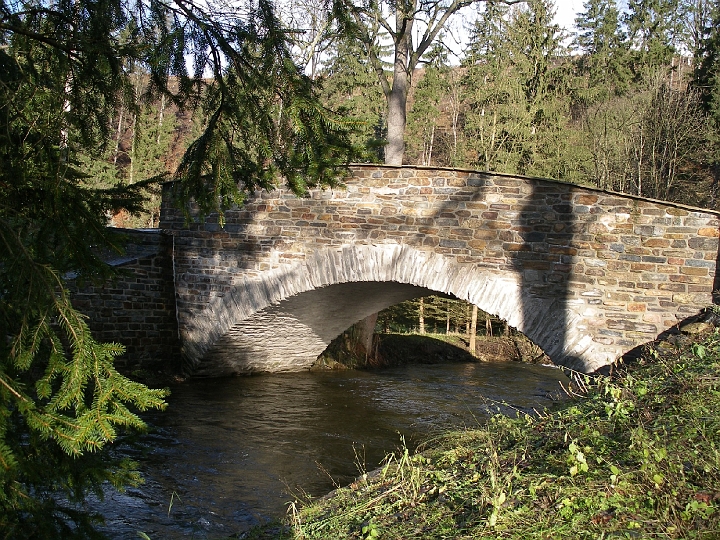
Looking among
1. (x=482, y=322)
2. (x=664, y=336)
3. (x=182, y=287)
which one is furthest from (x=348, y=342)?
(x=664, y=336)

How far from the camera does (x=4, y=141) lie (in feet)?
10.8

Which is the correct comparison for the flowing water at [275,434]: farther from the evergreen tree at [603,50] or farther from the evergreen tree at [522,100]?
the evergreen tree at [603,50]

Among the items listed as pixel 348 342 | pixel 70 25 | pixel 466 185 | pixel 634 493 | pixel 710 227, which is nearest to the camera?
pixel 634 493

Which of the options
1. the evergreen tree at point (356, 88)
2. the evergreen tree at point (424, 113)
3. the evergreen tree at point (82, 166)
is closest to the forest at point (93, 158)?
the evergreen tree at point (82, 166)

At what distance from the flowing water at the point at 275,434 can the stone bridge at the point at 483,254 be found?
986 mm

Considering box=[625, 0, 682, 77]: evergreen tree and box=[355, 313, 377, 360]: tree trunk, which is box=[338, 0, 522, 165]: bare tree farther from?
box=[625, 0, 682, 77]: evergreen tree

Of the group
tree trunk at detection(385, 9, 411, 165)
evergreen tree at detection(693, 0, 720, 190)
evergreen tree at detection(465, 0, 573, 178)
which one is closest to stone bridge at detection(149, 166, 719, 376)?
tree trunk at detection(385, 9, 411, 165)

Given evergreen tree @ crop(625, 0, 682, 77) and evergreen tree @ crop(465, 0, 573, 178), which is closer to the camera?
evergreen tree @ crop(465, 0, 573, 178)

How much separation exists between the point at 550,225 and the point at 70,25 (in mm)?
4498

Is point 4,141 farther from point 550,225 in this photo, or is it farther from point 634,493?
point 550,225

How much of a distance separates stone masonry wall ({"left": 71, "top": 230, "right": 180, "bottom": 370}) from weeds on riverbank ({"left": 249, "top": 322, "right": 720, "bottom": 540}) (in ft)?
19.7

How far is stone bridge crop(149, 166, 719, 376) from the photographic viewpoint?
6043 millimetres

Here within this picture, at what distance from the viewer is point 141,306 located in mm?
9508

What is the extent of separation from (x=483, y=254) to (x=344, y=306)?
3766 mm
